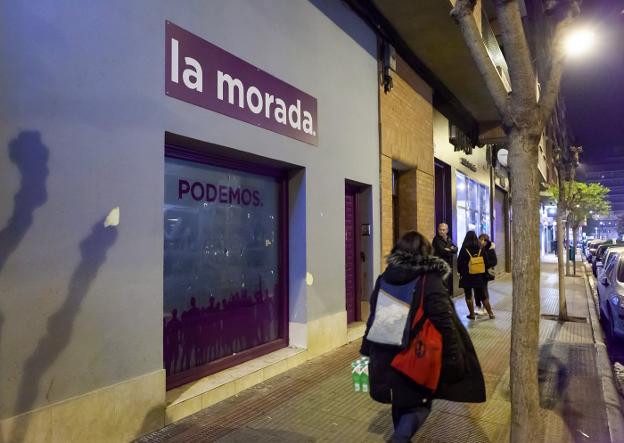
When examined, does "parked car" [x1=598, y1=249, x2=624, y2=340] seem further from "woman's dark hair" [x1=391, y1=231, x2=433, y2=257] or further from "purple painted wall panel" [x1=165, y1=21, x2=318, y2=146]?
"woman's dark hair" [x1=391, y1=231, x2=433, y2=257]

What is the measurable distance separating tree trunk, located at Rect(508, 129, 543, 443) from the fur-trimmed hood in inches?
21.4

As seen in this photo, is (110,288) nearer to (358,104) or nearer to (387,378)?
(387,378)

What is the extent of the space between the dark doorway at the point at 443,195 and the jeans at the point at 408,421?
8956 millimetres

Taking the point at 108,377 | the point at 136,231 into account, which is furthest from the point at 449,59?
the point at 108,377

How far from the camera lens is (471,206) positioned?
13.7 metres

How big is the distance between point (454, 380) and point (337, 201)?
403 cm

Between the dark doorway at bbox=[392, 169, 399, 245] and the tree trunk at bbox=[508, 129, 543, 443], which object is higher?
the dark doorway at bbox=[392, 169, 399, 245]

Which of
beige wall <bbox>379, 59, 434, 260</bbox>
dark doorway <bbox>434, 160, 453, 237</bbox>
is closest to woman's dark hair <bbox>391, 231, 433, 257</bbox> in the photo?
beige wall <bbox>379, 59, 434, 260</bbox>

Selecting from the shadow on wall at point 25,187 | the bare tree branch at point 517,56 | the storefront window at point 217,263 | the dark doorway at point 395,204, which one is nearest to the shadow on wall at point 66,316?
the shadow on wall at point 25,187

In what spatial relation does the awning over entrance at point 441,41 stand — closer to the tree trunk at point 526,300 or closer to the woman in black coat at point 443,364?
the tree trunk at point 526,300

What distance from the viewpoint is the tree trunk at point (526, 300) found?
3.07 meters

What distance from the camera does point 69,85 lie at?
333cm

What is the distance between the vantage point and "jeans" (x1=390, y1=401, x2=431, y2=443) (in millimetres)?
2980

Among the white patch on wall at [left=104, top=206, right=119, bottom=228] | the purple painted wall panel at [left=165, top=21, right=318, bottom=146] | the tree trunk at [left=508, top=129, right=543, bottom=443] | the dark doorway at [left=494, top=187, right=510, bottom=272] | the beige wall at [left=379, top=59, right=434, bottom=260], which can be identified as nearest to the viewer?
the tree trunk at [left=508, top=129, right=543, bottom=443]
